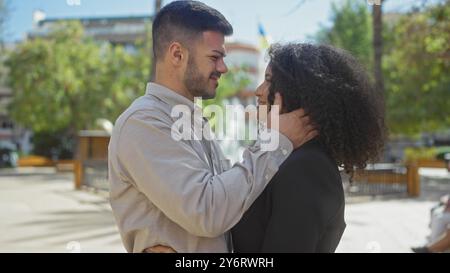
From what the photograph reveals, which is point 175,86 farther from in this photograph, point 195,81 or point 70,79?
point 70,79

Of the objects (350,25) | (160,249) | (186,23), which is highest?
(350,25)

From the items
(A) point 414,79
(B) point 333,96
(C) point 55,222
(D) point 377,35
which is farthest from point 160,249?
(A) point 414,79

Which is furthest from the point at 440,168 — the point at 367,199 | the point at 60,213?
the point at 60,213

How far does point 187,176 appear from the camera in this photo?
1552mm

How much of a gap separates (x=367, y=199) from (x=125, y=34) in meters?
35.2

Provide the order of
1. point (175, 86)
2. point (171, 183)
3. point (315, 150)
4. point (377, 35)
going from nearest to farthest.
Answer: point (171, 183) < point (315, 150) < point (175, 86) < point (377, 35)

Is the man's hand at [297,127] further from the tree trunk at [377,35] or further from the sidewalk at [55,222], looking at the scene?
the tree trunk at [377,35]

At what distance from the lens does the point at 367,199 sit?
1321cm

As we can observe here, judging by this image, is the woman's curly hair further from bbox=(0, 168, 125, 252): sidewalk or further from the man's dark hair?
bbox=(0, 168, 125, 252): sidewalk

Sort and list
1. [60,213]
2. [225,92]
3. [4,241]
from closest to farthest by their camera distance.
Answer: [4,241], [60,213], [225,92]

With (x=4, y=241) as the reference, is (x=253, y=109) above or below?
above

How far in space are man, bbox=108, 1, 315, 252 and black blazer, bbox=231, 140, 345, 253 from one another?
0.04 meters

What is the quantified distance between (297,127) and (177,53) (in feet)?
1.37
